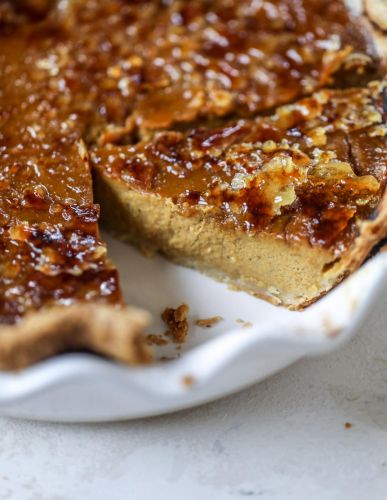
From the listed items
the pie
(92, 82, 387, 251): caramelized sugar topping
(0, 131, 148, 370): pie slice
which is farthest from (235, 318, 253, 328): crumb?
(0, 131, 148, 370): pie slice

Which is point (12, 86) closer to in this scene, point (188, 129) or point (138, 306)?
point (188, 129)

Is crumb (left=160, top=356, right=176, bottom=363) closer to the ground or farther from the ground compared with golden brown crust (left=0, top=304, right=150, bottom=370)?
closer to the ground

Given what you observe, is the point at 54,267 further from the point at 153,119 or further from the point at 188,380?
the point at 153,119

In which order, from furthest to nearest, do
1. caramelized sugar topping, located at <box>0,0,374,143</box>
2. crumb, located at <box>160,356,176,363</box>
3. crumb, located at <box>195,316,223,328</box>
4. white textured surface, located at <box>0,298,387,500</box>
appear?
1. caramelized sugar topping, located at <box>0,0,374,143</box>
2. crumb, located at <box>195,316,223,328</box>
3. crumb, located at <box>160,356,176,363</box>
4. white textured surface, located at <box>0,298,387,500</box>

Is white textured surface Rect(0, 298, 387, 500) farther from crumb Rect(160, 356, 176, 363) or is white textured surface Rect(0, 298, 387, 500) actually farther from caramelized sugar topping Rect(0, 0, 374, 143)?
caramelized sugar topping Rect(0, 0, 374, 143)

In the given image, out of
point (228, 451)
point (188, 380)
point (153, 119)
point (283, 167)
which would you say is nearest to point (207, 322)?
point (228, 451)

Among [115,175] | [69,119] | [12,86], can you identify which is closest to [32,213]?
[115,175]
